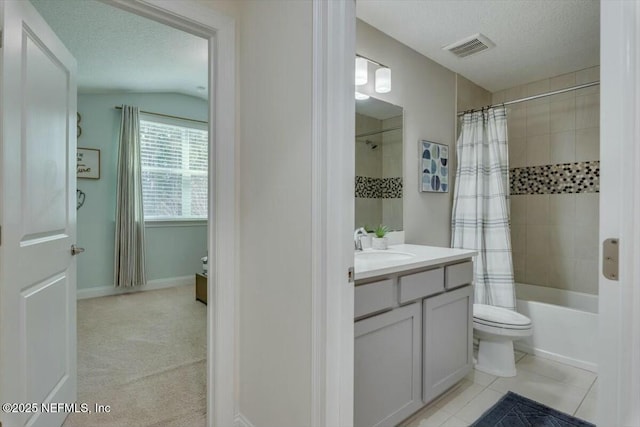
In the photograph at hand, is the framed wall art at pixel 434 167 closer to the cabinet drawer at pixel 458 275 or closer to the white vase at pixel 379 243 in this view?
the white vase at pixel 379 243

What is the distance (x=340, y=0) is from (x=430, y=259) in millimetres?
1300

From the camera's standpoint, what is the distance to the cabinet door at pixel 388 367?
1471 mm

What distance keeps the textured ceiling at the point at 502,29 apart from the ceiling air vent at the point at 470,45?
5cm

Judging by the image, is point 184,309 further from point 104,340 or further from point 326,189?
point 326,189

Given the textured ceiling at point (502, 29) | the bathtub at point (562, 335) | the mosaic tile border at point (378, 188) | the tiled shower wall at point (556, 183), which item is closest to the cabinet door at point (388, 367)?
the mosaic tile border at point (378, 188)

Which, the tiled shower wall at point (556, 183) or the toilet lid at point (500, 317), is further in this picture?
the tiled shower wall at point (556, 183)

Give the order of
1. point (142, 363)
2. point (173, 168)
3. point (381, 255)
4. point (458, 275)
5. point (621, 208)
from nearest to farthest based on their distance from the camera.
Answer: point (621, 208)
point (458, 275)
point (381, 255)
point (142, 363)
point (173, 168)

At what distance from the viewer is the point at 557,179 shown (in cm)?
323

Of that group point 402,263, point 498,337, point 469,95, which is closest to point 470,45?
point 469,95

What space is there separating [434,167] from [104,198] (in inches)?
156

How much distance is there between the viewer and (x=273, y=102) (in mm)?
1427

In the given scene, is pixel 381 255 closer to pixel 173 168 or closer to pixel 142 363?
pixel 142 363

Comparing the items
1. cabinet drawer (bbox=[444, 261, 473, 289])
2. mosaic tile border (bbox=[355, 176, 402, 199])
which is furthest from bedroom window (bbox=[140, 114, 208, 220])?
cabinet drawer (bbox=[444, 261, 473, 289])

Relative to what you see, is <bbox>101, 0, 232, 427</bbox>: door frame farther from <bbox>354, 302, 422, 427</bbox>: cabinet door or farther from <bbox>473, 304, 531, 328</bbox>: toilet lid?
<bbox>473, 304, 531, 328</bbox>: toilet lid
